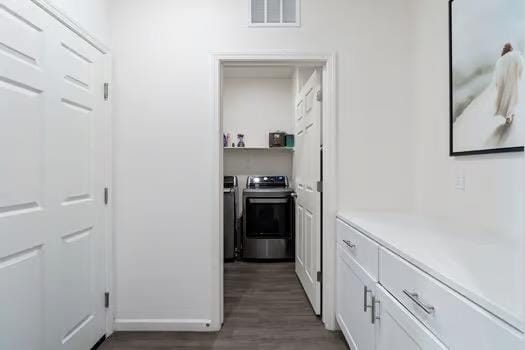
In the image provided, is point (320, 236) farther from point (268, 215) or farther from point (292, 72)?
point (292, 72)

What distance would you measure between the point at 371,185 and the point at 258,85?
2861 millimetres

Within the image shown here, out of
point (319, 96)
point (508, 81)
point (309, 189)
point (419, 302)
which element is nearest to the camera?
point (419, 302)

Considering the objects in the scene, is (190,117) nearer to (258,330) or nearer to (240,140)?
(258,330)

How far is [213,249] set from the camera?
2436 mm

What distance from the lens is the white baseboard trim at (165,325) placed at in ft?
7.97

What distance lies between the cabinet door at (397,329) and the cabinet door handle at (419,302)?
3.0 inches

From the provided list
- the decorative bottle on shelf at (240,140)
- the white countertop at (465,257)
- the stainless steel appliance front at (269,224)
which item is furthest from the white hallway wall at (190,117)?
the decorative bottle on shelf at (240,140)

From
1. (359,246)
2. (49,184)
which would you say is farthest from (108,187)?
(359,246)

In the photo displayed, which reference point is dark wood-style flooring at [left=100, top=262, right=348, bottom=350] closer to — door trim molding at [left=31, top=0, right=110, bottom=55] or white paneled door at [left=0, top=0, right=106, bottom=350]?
white paneled door at [left=0, top=0, right=106, bottom=350]

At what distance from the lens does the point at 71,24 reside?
189 cm

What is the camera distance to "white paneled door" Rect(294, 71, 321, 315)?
262cm

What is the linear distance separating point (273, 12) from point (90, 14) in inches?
48.2

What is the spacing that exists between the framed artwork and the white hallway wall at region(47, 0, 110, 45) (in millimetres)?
2181

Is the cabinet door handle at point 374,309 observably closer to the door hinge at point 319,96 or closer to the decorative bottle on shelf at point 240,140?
the door hinge at point 319,96
